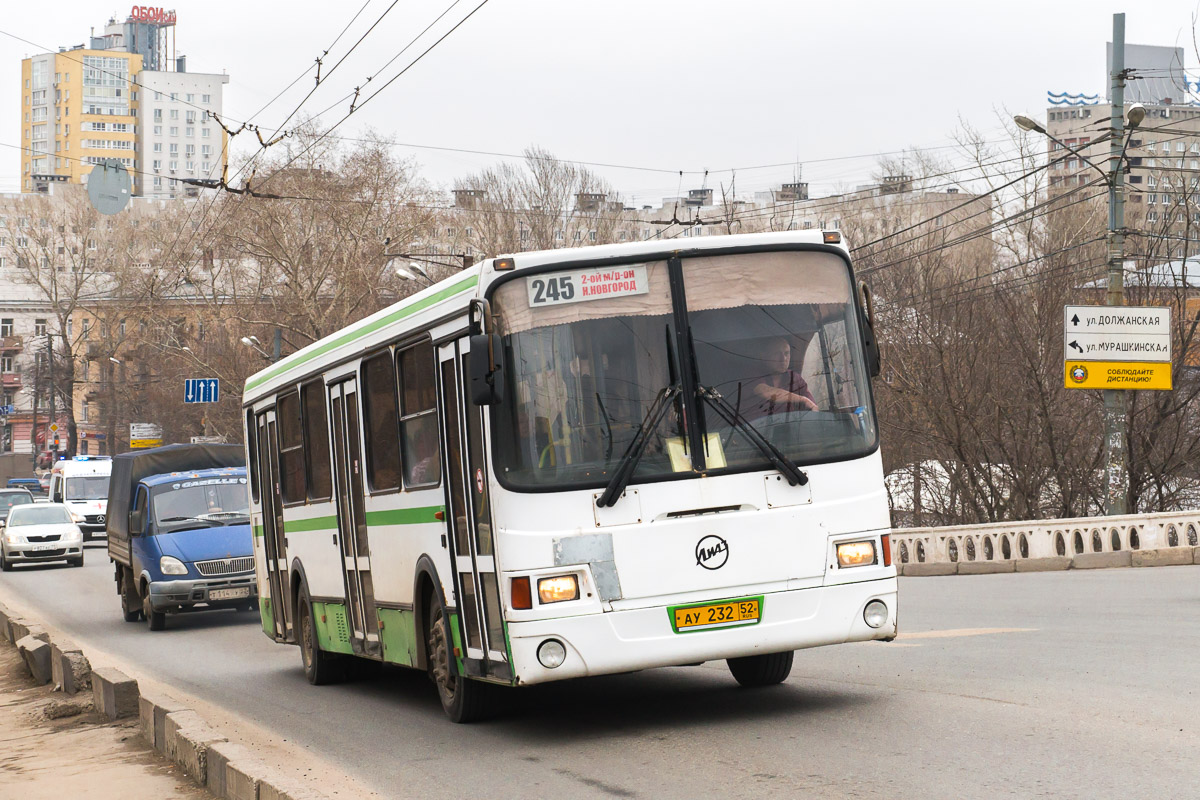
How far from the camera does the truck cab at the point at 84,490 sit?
169ft

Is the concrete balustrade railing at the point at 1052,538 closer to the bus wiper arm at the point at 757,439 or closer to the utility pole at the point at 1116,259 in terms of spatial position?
the utility pole at the point at 1116,259

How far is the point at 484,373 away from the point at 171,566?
546 inches

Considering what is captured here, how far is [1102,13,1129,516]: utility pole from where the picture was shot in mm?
24328

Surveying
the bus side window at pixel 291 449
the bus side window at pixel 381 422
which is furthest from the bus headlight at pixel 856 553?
the bus side window at pixel 291 449

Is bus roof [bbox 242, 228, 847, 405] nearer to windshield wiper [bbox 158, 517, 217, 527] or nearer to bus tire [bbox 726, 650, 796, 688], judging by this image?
bus tire [bbox 726, 650, 796, 688]

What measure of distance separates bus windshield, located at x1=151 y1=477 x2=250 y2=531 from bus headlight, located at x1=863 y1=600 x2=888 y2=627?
14.2 m

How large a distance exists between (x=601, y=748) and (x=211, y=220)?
60564 millimetres

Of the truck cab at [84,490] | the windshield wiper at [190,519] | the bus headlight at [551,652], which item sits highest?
the truck cab at [84,490]

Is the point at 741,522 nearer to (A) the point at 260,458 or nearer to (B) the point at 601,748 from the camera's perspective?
(B) the point at 601,748

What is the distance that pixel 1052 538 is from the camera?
24.9 metres

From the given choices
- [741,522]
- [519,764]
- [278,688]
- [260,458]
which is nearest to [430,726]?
[519,764]

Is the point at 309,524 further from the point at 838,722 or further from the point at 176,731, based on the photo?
the point at 838,722

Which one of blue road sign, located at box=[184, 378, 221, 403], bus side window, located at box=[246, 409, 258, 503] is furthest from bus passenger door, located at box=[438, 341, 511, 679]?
blue road sign, located at box=[184, 378, 221, 403]

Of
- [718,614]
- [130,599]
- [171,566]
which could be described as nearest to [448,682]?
[718,614]
